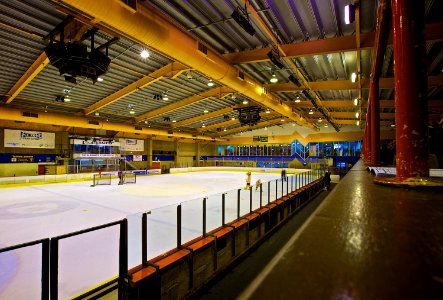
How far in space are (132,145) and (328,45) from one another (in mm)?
21427

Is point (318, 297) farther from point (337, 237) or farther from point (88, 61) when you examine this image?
point (88, 61)

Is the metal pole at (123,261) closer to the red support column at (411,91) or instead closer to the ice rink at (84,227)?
the ice rink at (84,227)

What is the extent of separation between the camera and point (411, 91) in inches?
59.9

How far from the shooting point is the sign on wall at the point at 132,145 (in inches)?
914

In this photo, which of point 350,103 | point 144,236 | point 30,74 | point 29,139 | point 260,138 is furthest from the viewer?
point 260,138

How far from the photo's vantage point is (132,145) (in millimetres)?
24141

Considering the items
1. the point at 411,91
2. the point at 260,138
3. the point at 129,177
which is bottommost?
the point at 129,177

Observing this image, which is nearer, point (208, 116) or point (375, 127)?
point (375, 127)

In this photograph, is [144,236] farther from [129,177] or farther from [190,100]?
[129,177]

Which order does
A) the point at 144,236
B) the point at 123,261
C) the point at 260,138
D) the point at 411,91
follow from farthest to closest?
the point at 260,138 < the point at 144,236 < the point at 123,261 < the point at 411,91

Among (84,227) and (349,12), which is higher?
(349,12)

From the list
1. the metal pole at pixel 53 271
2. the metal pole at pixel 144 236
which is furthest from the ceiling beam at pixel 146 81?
the metal pole at pixel 53 271

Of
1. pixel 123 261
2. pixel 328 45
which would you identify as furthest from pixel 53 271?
pixel 328 45

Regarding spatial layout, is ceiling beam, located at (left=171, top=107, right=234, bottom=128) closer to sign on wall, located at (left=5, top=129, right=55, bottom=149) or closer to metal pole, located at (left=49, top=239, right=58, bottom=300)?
sign on wall, located at (left=5, top=129, right=55, bottom=149)
